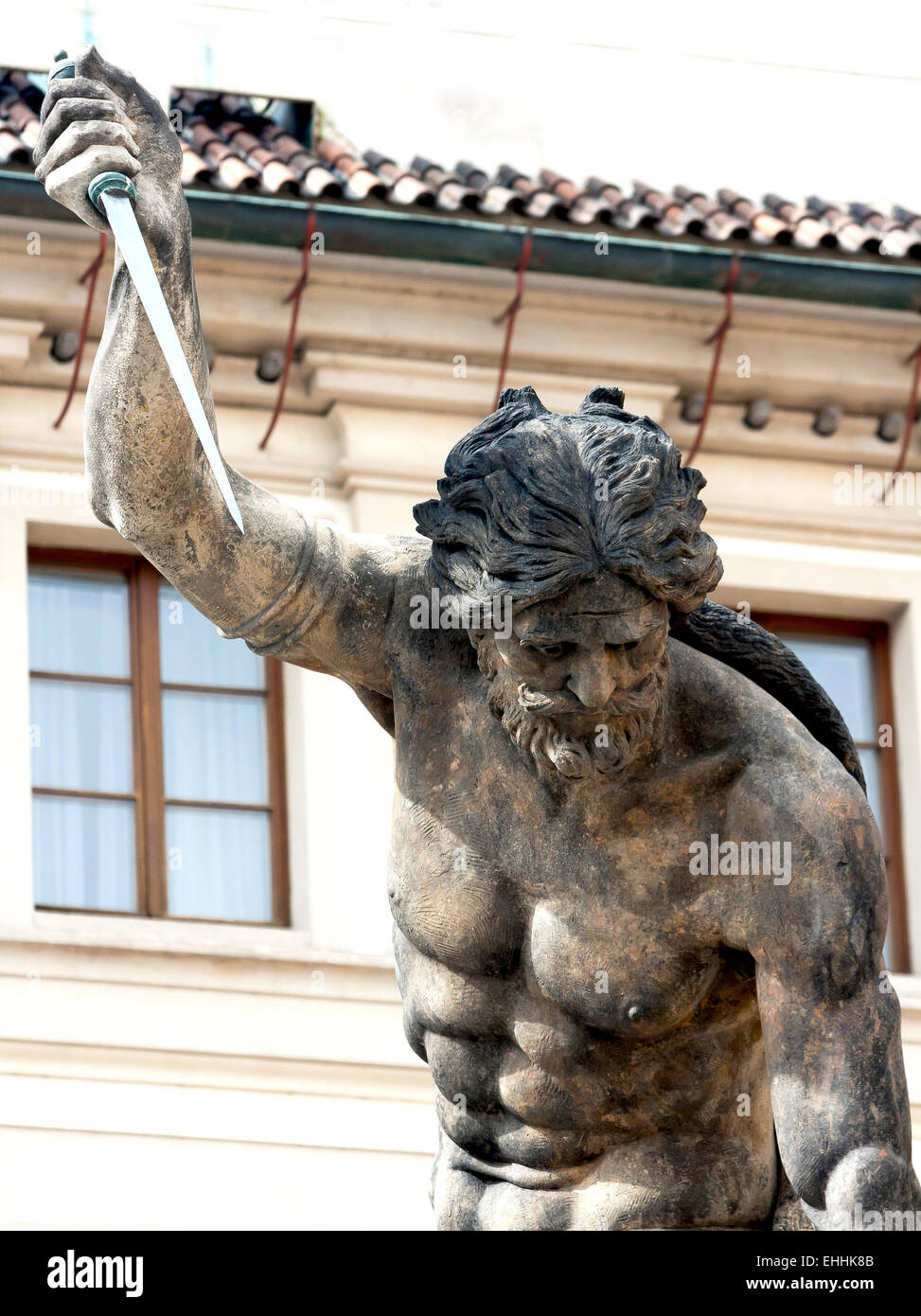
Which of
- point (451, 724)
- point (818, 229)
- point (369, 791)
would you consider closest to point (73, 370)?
point (369, 791)

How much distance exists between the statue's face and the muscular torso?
12cm

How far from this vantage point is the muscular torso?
→ 541 centimetres

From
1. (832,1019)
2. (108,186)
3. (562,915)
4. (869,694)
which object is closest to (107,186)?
(108,186)

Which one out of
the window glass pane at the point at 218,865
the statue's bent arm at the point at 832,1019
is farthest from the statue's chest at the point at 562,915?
the window glass pane at the point at 218,865

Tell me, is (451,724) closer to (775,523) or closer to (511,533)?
(511,533)

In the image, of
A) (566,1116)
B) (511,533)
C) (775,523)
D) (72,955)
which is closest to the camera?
(511,533)

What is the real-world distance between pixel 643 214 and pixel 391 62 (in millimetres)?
2982

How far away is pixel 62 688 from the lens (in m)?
17.9

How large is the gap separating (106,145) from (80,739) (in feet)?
41.9

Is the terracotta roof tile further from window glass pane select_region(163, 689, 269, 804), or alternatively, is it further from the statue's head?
the statue's head

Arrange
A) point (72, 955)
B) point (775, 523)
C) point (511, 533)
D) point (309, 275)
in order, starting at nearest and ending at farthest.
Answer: point (511, 533), point (72, 955), point (309, 275), point (775, 523)

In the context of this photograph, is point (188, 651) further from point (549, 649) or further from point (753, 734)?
point (549, 649)

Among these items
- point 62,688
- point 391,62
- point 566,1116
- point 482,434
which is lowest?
point 566,1116

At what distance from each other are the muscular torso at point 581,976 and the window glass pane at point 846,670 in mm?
13169
